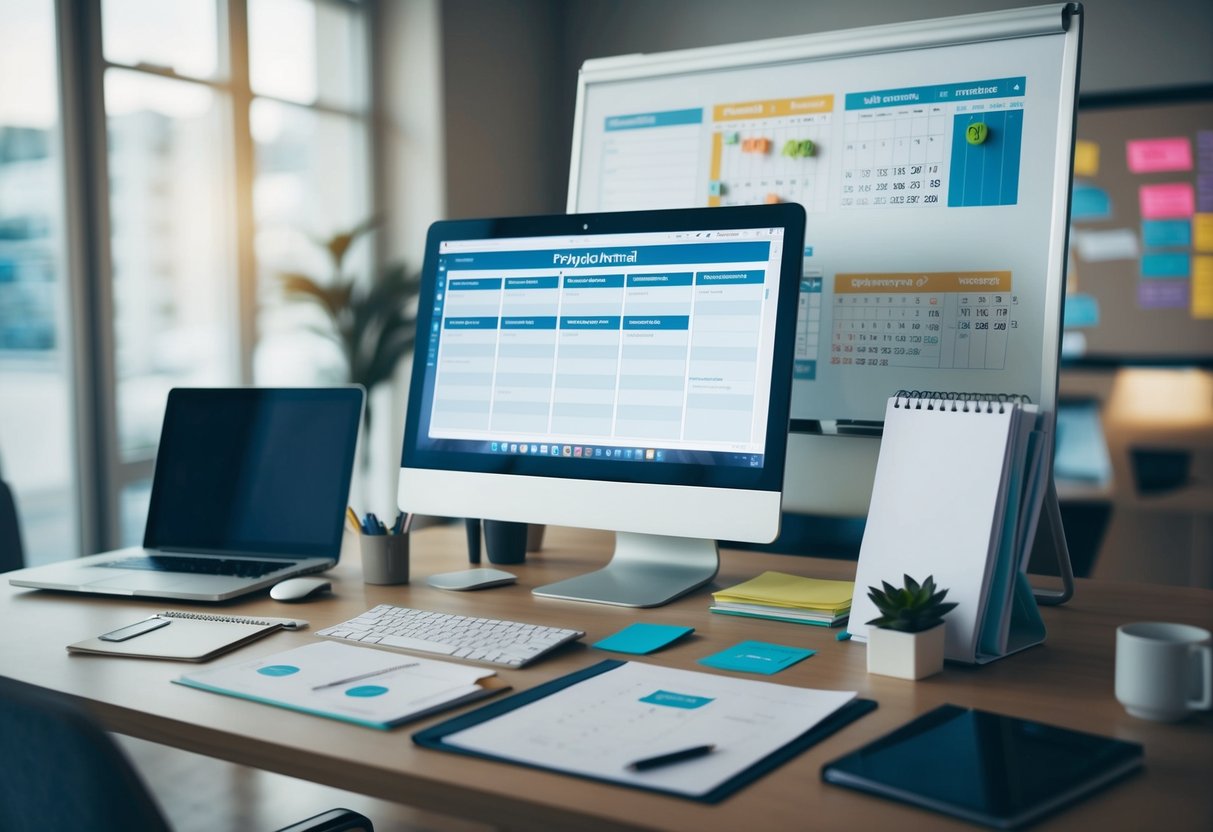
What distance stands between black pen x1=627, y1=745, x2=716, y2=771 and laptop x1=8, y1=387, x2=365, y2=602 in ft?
2.63

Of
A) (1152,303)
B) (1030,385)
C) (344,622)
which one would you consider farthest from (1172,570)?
(344,622)

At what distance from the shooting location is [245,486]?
5.00 feet

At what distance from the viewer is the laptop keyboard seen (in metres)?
1.40

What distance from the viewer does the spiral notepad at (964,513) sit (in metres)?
1.04

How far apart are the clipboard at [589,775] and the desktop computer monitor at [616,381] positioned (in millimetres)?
335

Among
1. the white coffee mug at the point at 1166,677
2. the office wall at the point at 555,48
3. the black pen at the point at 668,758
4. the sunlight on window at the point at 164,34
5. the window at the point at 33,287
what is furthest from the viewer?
the office wall at the point at 555,48

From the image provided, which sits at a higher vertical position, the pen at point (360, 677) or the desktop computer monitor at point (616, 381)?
the desktop computer monitor at point (616, 381)

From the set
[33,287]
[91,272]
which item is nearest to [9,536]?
[33,287]

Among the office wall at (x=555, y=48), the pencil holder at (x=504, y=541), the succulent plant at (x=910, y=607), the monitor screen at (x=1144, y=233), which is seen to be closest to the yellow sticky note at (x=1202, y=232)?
the monitor screen at (x=1144, y=233)

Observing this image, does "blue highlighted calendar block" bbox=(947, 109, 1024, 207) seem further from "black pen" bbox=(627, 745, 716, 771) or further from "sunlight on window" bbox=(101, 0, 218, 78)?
"sunlight on window" bbox=(101, 0, 218, 78)

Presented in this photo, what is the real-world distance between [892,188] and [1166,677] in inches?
33.3

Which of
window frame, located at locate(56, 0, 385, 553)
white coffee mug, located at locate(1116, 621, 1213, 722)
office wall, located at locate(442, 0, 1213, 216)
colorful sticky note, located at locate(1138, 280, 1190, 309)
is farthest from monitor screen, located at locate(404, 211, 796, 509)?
office wall, located at locate(442, 0, 1213, 216)

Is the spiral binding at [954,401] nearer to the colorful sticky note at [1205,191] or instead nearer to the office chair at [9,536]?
the office chair at [9,536]

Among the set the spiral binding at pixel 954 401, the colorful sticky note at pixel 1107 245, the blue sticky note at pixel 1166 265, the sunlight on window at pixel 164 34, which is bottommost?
the spiral binding at pixel 954 401
